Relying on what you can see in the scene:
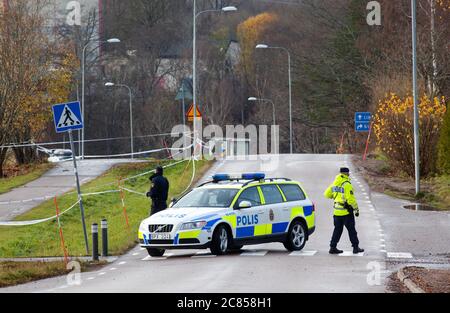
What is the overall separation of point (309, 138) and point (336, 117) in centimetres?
1842

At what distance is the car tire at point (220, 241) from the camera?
2252cm

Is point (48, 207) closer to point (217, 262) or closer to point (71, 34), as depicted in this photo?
point (217, 262)

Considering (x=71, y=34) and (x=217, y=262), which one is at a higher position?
(x=71, y=34)

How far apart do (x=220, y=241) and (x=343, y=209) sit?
2651 mm

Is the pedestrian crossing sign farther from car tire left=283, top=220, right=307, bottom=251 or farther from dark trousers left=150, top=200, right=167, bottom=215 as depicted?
car tire left=283, top=220, right=307, bottom=251

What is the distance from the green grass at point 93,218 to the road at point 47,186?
60cm

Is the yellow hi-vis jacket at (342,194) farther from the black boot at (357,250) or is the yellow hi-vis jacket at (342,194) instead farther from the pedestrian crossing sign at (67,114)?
the pedestrian crossing sign at (67,114)

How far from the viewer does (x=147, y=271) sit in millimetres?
19875

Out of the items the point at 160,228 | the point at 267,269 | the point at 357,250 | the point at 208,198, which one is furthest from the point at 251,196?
the point at 267,269

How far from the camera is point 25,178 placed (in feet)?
152

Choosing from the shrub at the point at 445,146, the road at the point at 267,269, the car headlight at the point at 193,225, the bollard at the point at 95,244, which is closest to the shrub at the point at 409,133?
the shrub at the point at 445,146

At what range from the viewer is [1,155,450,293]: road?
1667cm
